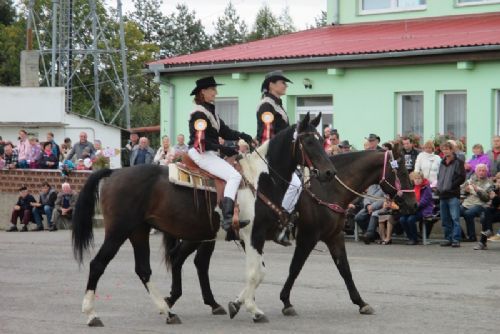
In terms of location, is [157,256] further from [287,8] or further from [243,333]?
[287,8]

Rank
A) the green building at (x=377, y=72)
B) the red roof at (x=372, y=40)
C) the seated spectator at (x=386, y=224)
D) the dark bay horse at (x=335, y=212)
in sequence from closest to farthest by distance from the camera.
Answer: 1. the dark bay horse at (x=335, y=212)
2. the seated spectator at (x=386, y=224)
3. the green building at (x=377, y=72)
4. the red roof at (x=372, y=40)

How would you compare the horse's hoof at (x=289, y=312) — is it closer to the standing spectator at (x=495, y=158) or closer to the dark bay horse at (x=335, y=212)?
the dark bay horse at (x=335, y=212)

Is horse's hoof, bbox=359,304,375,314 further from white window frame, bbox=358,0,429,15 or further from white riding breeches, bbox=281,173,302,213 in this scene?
white window frame, bbox=358,0,429,15

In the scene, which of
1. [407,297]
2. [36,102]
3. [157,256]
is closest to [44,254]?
[157,256]

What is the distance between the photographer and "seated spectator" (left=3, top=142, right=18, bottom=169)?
31219mm

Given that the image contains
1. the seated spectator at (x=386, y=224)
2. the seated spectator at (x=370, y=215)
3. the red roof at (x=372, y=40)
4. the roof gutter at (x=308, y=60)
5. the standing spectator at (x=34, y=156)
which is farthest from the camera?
the standing spectator at (x=34, y=156)

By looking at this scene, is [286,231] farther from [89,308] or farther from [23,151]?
[23,151]

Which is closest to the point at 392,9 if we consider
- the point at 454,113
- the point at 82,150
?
the point at 454,113

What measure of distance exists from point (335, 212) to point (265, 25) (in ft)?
249

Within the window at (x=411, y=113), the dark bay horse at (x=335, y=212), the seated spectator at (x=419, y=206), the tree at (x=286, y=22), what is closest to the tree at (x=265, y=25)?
the tree at (x=286, y=22)

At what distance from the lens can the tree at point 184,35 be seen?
296ft

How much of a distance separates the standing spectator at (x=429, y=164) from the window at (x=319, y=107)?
5.58m

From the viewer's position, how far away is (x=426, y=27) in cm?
2884

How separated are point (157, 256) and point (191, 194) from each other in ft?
26.6
